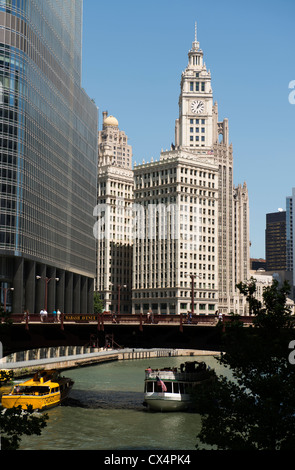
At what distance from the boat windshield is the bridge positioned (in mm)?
5861

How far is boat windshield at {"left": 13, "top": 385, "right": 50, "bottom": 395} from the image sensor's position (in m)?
79.6

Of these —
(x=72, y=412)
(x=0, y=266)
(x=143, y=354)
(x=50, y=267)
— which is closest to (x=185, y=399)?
(x=72, y=412)

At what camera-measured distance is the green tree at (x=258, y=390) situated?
3806 cm

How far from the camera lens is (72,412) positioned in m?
80.9

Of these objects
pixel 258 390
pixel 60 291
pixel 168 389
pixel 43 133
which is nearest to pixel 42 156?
pixel 43 133

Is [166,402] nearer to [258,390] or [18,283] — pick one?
[258,390]

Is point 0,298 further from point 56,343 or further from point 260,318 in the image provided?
point 260,318

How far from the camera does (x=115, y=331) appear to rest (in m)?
87.4

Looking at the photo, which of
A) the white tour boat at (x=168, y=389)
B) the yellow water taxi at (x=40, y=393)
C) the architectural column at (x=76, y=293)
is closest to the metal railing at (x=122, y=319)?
the white tour boat at (x=168, y=389)

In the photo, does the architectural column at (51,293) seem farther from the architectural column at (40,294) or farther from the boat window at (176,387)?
the boat window at (176,387)

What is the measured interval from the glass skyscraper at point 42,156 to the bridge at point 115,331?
35001 millimetres

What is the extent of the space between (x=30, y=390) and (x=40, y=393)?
118 centimetres

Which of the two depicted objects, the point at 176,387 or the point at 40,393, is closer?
the point at 40,393

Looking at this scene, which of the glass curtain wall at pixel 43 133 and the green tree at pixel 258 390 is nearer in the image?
the green tree at pixel 258 390
